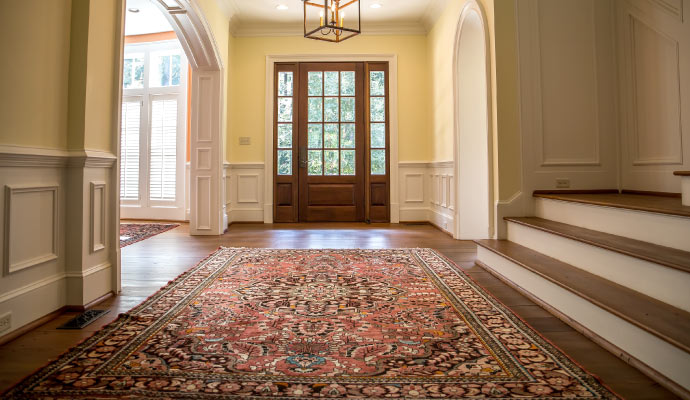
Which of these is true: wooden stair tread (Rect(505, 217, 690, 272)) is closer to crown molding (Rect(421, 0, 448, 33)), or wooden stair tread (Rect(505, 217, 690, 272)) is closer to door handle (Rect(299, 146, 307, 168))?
crown molding (Rect(421, 0, 448, 33))

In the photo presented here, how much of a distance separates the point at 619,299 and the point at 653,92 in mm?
2231

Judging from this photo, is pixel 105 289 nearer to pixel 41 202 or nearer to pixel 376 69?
pixel 41 202

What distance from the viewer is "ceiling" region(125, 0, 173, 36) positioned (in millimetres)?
5664

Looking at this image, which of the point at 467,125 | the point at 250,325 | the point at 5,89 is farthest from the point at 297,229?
the point at 5,89

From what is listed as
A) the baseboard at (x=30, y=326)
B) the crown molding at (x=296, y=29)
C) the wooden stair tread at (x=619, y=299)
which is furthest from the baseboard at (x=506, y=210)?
the crown molding at (x=296, y=29)

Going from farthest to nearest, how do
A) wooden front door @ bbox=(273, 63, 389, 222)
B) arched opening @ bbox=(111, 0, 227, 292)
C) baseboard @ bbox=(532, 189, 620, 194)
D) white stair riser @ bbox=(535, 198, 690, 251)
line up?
1. wooden front door @ bbox=(273, 63, 389, 222)
2. arched opening @ bbox=(111, 0, 227, 292)
3. baseboard @ bbox=(532, 189, 620, 194)
4. white stair riser @ bbox=(535, 198, 690, 251)

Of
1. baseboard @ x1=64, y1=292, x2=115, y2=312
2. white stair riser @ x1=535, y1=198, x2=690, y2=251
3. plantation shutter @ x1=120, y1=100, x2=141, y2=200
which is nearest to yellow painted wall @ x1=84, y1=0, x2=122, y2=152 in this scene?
baseboard @ x1=64, y1=292, x2=115, y2=312

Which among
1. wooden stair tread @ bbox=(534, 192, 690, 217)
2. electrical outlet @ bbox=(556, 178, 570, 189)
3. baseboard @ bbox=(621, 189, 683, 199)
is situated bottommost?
wooden stair tread @ bbox=(534, 192, 690, 217)

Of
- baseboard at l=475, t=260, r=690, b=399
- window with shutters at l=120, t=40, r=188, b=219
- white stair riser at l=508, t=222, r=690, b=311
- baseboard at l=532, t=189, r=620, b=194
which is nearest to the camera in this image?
baseboard at l=475, t=260, r=690, b=399

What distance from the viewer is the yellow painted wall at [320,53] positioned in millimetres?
6348

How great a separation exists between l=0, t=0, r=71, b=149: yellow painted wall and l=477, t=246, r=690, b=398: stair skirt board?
273cm

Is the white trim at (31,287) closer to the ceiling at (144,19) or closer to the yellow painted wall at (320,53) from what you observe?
the yellow painted wall at (320,53)

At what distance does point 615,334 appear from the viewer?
1.62m

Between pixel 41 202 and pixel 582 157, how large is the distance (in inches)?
155
